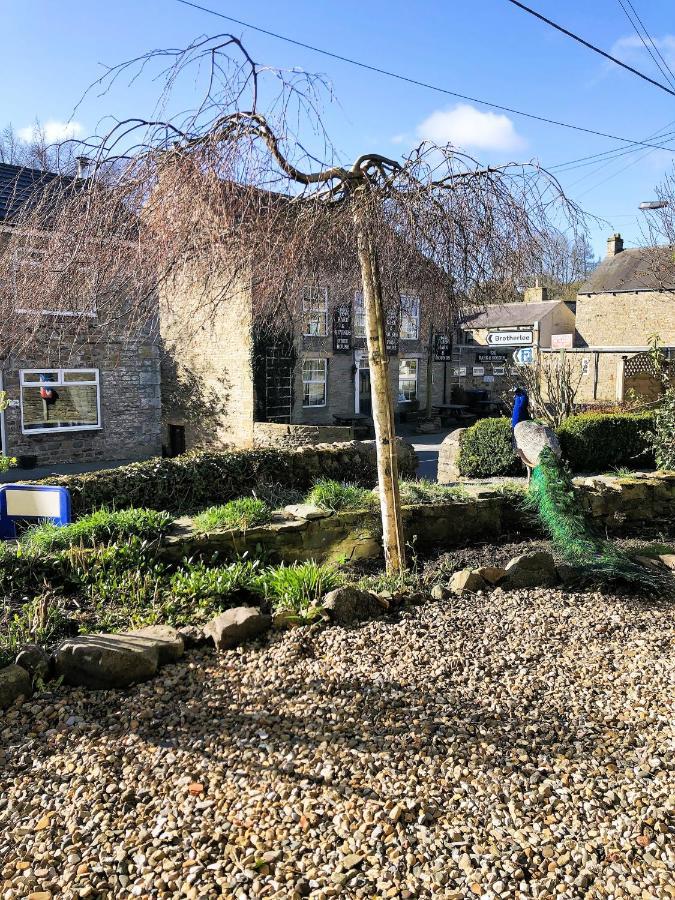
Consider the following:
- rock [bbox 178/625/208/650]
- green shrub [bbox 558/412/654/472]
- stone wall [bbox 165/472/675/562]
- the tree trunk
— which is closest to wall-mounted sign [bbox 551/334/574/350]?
green shrub [bbox 558/412/654/472]

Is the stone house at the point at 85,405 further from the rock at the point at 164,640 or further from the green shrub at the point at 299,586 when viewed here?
the rock at the point at 164,640

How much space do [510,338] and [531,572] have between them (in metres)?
6.57

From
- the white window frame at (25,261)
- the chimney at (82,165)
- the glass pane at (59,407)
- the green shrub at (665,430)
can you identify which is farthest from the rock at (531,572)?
the glass pane at (59,407)

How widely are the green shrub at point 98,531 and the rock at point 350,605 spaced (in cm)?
188

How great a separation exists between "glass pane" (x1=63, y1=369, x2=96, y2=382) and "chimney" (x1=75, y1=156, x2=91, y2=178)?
12.9 meters

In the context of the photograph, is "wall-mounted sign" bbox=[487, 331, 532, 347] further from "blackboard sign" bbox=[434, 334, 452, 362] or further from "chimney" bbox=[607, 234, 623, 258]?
"chimney" bbox=[607, 234, 623, 258]

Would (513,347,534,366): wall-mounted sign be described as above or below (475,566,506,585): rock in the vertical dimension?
above

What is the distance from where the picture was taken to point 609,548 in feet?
18.4

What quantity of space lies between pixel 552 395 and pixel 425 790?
563 inches

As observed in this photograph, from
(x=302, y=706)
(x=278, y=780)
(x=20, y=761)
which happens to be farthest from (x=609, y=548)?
(x=20, y=761)

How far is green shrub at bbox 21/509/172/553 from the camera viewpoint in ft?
17.6

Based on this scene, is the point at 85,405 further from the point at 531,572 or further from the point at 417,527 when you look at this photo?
the point at 531,572

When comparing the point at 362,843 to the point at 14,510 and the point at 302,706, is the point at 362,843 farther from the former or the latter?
the point at 14,510

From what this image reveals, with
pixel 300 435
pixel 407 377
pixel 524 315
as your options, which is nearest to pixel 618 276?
pixel 524 315
